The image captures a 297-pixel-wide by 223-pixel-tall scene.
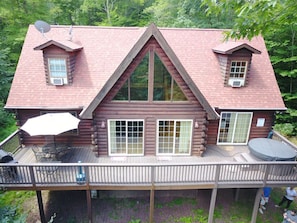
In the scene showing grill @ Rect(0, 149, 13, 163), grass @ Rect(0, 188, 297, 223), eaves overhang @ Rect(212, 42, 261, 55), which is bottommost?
grass @ Rect(0, 188, 297, 223)

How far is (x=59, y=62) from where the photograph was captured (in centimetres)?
1029

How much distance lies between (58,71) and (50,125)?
3.06 meters

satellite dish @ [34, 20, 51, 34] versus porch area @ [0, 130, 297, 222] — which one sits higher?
satellite dish @ [34, 20, 51, 34]

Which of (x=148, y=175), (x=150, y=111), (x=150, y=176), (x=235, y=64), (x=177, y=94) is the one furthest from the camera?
(x=235, y=64)

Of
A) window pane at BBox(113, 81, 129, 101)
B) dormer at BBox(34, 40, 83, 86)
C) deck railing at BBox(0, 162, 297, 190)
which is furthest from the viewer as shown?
dormer at BBox(34, 40, 83, 86)

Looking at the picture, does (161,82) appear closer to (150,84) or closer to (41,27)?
(150,84)

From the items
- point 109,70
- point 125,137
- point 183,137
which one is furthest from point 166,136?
point 109,70

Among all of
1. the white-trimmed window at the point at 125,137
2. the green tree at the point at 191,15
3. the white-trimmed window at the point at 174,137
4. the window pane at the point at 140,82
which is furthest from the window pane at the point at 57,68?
the green tree at the point at 191,15

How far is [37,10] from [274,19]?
1857cm

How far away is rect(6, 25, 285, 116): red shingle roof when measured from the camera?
33.6ft

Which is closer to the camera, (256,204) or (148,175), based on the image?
(148,175)

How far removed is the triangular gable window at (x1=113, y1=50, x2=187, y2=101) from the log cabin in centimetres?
4

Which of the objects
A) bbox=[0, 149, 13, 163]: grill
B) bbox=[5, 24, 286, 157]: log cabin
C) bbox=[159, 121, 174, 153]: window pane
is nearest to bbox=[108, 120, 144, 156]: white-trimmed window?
bbox=[5, 24, 286, 157]: log cabin

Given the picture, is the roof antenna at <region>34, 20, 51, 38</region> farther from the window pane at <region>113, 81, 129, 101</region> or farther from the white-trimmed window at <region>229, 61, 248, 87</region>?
the white-trimmed window at <region>229, 61, 248, 87</region>
